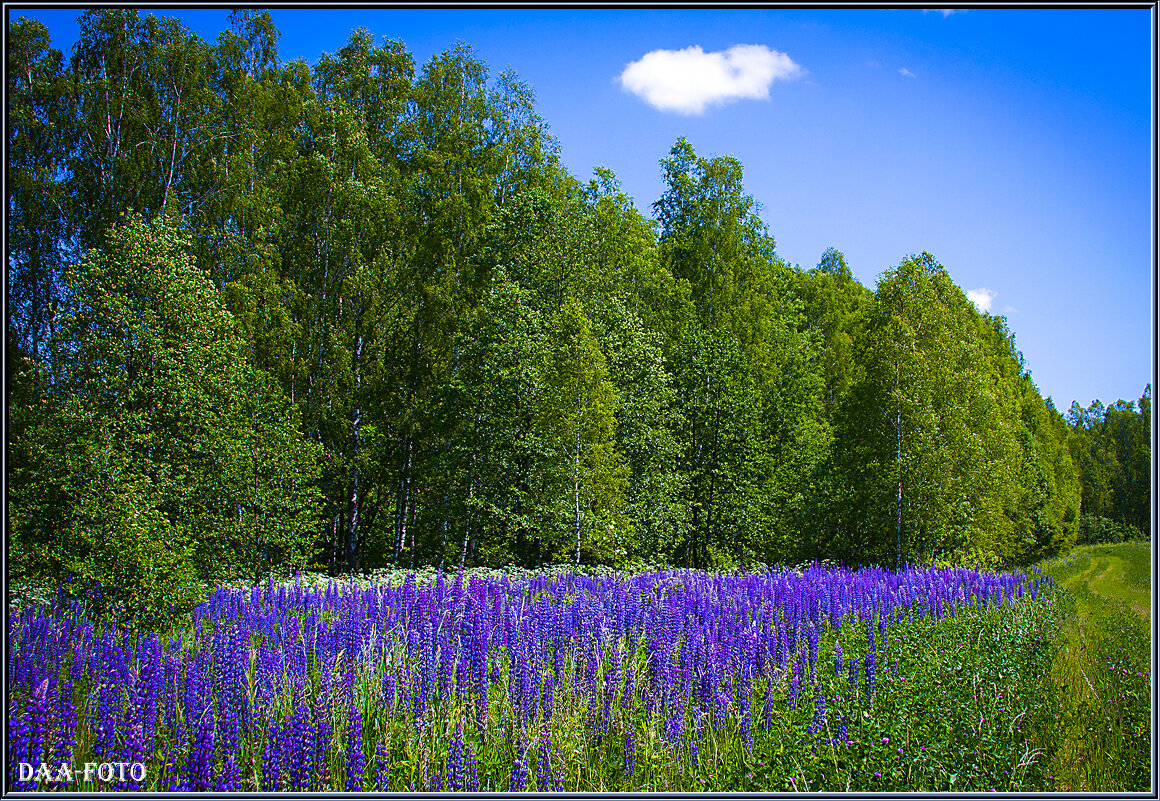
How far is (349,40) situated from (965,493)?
71.4 ft

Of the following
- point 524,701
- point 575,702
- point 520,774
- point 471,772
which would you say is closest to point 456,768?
point 471,772

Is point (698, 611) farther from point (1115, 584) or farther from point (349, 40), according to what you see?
point (349, 40)

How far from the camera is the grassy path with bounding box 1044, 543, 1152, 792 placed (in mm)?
3959

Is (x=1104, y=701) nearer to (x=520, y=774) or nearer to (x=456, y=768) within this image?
(x=520, y=774)

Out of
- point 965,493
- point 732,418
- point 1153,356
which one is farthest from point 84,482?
point 965,493

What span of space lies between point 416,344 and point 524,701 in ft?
54.5

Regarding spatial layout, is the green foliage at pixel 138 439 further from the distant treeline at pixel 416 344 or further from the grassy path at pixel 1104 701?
the grassy path at pixel 1104 701

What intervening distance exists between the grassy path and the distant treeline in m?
5.49

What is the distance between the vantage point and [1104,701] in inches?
207

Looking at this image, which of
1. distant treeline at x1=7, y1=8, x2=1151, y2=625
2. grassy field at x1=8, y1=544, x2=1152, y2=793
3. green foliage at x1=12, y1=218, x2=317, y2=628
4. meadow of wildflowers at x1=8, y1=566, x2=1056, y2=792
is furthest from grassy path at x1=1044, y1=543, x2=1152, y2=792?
green foliage at x1=12, y1=218, x2=317, y2=628

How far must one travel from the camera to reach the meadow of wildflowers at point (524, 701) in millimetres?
3273

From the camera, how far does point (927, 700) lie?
14.5ft

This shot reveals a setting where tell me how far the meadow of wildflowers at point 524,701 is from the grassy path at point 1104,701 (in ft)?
0.73

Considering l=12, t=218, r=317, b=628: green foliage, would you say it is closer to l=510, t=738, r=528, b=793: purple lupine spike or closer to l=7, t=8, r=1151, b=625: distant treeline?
l=7, t=8, r=1151, b=625: distant treeline
